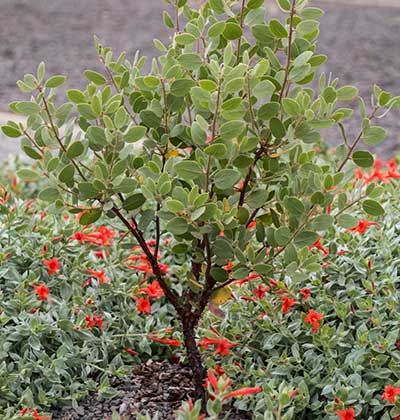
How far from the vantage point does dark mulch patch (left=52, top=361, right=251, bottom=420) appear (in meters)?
2.37

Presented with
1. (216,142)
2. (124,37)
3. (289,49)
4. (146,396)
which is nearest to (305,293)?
(146,396)

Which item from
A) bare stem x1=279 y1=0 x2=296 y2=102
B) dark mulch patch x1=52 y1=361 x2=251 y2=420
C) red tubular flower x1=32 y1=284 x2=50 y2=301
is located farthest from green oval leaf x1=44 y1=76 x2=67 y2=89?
dark mulch patch x1=52 y1=361 x2=251 y2=420

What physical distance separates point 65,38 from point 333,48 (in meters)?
2.81

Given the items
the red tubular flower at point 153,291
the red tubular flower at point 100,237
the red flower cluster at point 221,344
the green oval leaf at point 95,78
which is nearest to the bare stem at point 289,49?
the green oval leaf at point 95,78

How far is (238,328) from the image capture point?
8.25ft

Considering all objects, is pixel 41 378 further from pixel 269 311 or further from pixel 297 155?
pixel 297 155

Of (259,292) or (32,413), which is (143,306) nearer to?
(259,292)

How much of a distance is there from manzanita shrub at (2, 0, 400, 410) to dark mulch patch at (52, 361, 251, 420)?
147 millimetres

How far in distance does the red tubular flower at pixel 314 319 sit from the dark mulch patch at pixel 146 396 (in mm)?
327

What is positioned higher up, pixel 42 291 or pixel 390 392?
pixel 42 291

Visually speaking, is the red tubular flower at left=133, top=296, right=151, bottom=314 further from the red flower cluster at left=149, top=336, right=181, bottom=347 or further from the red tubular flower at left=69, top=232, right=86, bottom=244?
the red tubular flower at left=69, top=232, right=86, bottom=244

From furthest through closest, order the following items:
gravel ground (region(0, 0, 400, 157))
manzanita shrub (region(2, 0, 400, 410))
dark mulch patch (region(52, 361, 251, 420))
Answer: gravel ground (region(0, 0, 400, 157)) → dark mulch patch (region(52, 361, 251, 420)) → manzanita shrub (region(2, 0, 400, 410))

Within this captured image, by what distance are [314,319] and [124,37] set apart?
6.50 m

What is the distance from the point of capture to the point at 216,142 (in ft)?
6.64
